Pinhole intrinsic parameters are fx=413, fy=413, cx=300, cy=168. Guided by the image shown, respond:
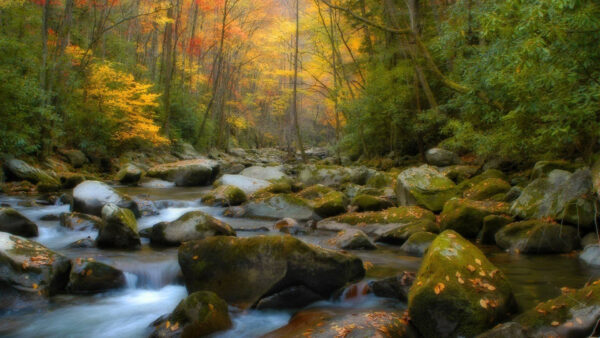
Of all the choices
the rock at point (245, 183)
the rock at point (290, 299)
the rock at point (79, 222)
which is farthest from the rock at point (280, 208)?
the rock at point (290, 299)

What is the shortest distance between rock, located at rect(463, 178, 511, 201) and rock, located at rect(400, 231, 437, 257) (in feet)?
7.73

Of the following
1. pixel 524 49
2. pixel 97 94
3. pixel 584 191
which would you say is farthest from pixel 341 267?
pixel 97 94

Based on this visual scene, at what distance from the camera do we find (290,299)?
4422mm

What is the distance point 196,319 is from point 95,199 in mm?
5779

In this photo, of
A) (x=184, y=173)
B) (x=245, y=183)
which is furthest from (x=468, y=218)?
(x=184, y=173)

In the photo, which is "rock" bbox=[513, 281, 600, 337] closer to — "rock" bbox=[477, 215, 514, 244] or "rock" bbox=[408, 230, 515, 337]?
"rock" bbox=[408, 230, 515, 337]

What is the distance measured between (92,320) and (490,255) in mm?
5256

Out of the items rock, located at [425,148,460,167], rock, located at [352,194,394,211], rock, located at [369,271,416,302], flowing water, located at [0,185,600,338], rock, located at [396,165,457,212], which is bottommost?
flowing water, located at [0,185,600,338]

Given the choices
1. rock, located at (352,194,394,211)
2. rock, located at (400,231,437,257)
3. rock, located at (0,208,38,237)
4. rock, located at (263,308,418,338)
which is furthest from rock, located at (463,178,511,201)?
rock, located at (0,208,38,237)

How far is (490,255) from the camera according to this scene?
605cm

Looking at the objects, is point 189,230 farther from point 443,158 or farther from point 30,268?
point 443,158

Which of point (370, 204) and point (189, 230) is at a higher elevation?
point (370, 204)

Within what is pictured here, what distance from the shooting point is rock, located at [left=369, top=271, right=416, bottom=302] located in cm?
440

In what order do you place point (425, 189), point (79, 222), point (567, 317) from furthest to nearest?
point (425, 189) → point (79, 222) → point (567, 317)
